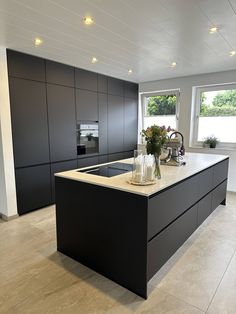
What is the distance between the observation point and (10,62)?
3020 mm

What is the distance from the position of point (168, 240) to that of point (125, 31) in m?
2.29

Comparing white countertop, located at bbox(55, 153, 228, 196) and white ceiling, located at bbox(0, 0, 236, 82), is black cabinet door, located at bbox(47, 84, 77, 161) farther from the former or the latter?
white countertop, located at bbox(55, 153, 228, 196)

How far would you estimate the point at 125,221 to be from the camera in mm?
1785

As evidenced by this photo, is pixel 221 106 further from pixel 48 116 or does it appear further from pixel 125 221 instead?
pixel 125 221

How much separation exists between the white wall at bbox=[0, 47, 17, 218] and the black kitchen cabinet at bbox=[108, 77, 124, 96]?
A: 2.20 metres

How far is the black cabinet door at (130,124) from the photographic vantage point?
5191mm

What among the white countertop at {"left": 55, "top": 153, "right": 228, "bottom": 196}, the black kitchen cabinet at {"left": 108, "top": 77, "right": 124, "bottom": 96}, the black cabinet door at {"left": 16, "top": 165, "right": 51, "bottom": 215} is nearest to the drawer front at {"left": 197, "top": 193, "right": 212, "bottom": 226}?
the white countertop at {"left": 55, "top": 153, "right": 228, "bottom": 196}

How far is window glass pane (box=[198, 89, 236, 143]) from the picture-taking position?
446 centimetres

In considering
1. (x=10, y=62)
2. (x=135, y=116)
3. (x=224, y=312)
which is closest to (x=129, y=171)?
(x=224, y=312)

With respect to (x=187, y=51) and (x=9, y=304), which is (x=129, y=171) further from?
(x=187, y=51)

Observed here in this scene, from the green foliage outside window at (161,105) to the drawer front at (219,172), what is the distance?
2.11 m

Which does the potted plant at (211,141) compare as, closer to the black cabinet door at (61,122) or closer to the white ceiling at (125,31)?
the white ceiling at (125,31)

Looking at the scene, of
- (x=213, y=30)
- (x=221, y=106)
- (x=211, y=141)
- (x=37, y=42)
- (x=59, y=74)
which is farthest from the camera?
(x=211, y=141)

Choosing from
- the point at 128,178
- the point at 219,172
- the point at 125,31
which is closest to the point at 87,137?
the point at 125,31
